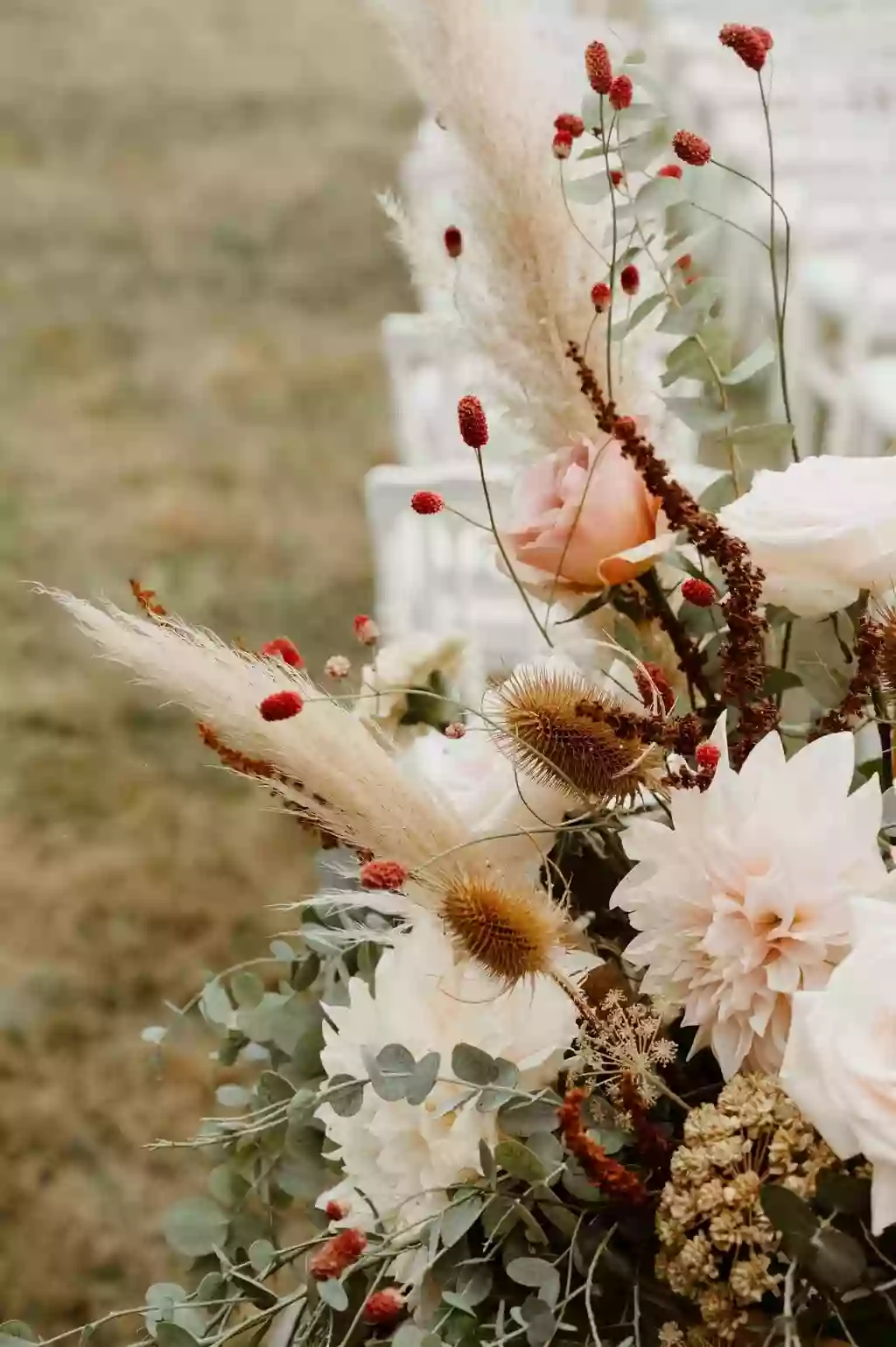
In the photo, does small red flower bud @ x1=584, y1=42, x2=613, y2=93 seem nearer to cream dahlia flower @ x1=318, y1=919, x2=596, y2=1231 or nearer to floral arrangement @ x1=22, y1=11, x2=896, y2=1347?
floral arrangement @ x1=22, y1=11, x2=896, y2=1347

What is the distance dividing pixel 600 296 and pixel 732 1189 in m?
0.33

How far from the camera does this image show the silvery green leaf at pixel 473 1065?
1.46ft

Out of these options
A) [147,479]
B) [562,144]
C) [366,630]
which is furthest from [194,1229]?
[147,479]

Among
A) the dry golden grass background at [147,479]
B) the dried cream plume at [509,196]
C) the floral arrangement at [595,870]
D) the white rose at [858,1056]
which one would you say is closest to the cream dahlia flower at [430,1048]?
the floral arrangement at [595,870]

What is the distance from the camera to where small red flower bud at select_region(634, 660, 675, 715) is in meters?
0.45

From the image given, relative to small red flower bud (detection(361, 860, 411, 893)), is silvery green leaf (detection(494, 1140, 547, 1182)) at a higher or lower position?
lower

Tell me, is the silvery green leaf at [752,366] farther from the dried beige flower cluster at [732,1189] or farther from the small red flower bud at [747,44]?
the dried beige flower cluster at [732,1189]

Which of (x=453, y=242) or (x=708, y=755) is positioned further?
(x=453, y=242)

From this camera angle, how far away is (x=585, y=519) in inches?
19.8

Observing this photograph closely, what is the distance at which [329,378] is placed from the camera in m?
2.98

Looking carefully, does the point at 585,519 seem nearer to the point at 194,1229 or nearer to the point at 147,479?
the point at 194,1229

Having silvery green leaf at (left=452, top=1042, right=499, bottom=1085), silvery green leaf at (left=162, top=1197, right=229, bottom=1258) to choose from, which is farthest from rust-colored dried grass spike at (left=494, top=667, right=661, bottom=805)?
silvery green leaf at (left=162, top=1197, right=229, bottom=1258)

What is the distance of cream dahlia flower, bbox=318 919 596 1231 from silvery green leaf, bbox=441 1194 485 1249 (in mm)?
10

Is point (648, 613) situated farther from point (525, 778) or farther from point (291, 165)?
point (291, 165)
